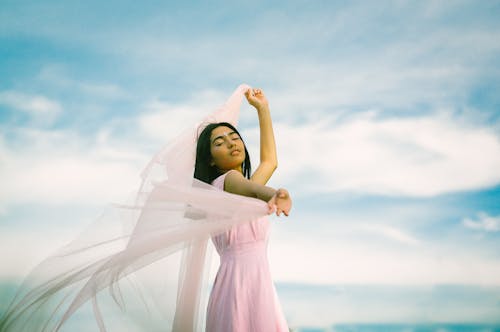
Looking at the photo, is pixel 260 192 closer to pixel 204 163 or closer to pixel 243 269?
pixel 243 269

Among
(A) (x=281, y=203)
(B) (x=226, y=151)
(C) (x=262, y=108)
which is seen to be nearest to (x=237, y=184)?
(B) (x=226, y=151)

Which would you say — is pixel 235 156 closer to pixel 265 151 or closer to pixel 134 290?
pixel 265 151

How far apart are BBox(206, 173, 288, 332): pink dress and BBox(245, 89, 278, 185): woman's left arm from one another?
0.58 meters

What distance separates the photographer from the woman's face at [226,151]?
4.68 meters

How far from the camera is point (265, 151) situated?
16.1ft

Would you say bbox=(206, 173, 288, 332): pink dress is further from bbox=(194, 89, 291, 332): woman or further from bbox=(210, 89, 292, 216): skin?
bbox=(210, 89, 292, 216): skin

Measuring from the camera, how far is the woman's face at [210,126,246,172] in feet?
15.4

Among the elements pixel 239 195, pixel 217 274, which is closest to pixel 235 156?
pixel 239 195

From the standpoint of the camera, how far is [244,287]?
4.12 meters

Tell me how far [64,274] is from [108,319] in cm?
49

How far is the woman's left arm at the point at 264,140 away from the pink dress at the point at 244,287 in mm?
582

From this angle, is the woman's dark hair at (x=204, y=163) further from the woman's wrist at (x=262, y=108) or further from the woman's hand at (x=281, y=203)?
the woman's hand at (x=281, y=203)

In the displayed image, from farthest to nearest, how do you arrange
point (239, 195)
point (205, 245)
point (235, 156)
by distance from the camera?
1. point (235, 156)
2. point (205, 245)
3. point (239, 195)

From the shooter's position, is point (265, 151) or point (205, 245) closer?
point (205, 245)
